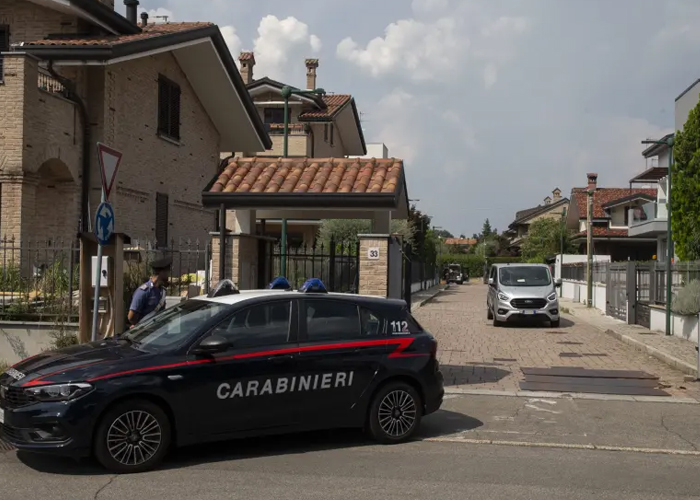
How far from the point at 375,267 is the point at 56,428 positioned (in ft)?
20.8

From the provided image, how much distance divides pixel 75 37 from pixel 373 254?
9.45 m

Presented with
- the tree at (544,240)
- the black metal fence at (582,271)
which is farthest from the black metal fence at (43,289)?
the tree at (544,240)

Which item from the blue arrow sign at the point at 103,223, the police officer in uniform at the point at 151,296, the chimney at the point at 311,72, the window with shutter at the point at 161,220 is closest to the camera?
the blue arrow sign at the point at 103,223

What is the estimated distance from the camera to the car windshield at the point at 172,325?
6980mm

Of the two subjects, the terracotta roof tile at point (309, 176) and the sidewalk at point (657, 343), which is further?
the sidewalk at point (657, 343)

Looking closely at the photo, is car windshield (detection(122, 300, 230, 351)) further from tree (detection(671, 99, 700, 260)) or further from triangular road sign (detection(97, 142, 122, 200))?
tree (detection(671, 99, 700, 260))

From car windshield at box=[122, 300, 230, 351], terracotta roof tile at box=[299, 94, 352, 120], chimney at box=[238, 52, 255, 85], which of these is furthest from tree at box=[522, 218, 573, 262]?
car windshield at box=[122, 300, 230, 351]

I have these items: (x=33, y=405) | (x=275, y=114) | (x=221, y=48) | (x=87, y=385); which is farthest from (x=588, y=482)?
(x=275, y=114)

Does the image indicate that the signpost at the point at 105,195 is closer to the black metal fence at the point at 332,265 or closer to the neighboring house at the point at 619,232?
the black metal fence at the point at 332,265

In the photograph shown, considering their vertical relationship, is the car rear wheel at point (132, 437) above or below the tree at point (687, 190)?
below

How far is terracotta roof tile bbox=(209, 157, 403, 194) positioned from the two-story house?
21434mm

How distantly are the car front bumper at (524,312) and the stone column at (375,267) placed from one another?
35.9ft

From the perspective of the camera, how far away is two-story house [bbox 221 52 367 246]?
36219 millimetres

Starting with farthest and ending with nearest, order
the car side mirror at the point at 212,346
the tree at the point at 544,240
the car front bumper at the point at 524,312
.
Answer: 1. the tree at the point at 544,240
2. the car front bumper at the point at 524,312
3. the car side mirror at the point at 212,346
